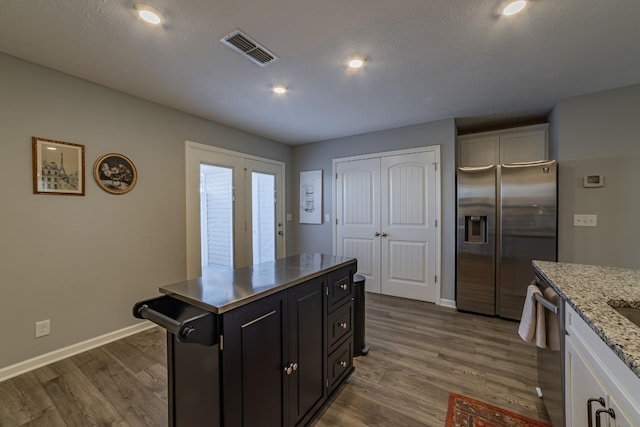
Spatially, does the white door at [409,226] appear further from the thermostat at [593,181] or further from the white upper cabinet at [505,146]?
the thermostat at [593,181]

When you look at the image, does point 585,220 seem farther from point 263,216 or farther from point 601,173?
point 263,216

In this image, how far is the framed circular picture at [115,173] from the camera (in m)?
2.48

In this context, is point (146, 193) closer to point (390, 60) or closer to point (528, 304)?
point (390, 60)

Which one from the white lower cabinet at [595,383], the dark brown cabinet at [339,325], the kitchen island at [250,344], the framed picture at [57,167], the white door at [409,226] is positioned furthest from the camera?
the white door at [409,226]

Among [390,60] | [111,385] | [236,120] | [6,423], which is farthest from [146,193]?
[390,60]

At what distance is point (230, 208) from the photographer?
3680 mm

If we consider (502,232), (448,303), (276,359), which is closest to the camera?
(276,359)

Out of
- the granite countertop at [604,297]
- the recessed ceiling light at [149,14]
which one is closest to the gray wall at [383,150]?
the granite countertop at [604,297]

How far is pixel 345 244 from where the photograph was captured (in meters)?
4.33

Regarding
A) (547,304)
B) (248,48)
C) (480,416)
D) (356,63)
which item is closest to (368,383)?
(480,416)

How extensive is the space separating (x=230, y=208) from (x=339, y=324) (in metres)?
2.44

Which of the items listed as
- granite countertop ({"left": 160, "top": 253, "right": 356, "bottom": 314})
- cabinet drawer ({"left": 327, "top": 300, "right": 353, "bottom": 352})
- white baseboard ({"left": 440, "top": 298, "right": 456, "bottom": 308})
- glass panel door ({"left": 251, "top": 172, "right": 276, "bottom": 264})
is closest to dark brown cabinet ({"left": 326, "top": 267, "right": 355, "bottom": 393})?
cabinet drawer ({"left": 327, "top": 300, "right": 353, "bottom": 352})

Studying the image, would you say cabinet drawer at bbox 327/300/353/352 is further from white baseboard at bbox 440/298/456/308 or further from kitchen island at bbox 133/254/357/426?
white baseboard at bbox 440/298/456/308

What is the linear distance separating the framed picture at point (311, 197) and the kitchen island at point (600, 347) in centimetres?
337
